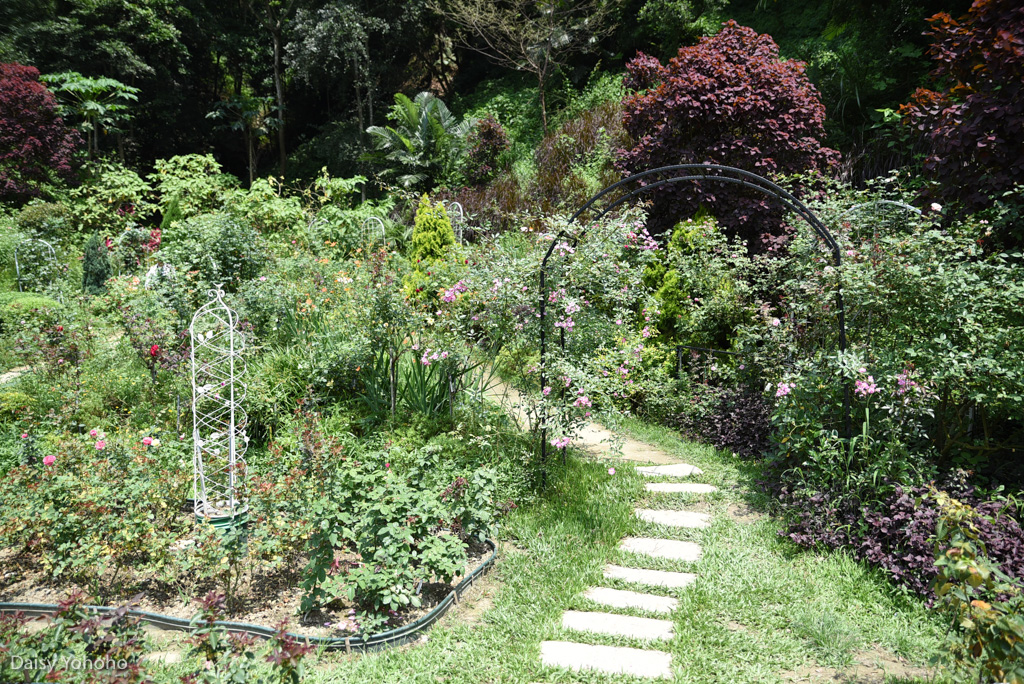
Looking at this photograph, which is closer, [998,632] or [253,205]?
[998,632]

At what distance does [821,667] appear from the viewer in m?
2.76

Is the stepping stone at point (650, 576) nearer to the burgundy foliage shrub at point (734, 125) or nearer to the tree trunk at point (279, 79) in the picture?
the burgundy foliage shrub at point (734, 125)

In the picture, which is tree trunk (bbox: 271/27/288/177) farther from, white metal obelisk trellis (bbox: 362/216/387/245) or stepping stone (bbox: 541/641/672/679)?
stepping stone (bbox: 541/641/672/679)

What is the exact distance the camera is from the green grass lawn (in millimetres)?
2764

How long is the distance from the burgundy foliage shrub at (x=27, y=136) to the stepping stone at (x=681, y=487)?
13305 mm

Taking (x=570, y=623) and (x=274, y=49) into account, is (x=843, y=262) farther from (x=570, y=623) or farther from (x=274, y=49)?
(x=274, y=49)

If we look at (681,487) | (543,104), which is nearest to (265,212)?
(543,104)

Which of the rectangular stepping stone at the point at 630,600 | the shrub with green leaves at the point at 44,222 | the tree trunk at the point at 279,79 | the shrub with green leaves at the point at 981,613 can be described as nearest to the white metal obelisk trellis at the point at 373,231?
the shrub with green leaves at the point at 44,222

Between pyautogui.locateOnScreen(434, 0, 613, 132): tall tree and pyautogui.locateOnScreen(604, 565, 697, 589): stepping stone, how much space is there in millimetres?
10434

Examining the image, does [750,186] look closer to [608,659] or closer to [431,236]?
[608,659]

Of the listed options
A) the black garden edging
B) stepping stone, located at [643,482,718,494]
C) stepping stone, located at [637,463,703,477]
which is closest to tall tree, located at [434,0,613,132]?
stepping stone, located at [637,463,703,477]

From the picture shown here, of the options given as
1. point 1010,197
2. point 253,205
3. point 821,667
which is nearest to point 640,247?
point 1010,197

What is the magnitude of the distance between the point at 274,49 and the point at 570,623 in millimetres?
17613

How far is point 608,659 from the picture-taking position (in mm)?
2855
